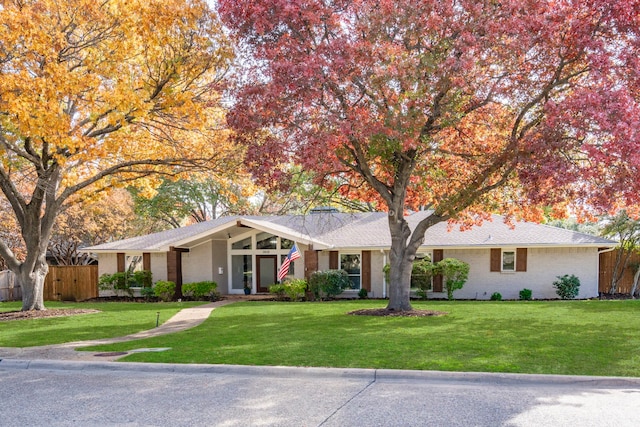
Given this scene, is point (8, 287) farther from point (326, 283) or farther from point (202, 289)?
point (326, 283)

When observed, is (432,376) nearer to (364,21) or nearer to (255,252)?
(364,21)

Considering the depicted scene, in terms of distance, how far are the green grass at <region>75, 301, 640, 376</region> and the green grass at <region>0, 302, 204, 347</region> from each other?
1790 mm

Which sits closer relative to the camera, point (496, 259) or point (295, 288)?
point (295, 288)

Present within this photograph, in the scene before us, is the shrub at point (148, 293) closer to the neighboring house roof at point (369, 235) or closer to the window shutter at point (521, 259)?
the neighboring house roof at point (369, 235)

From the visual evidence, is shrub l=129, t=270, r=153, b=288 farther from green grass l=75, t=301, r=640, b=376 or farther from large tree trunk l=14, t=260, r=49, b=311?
green grass l=75, t=301, r=640, b=376

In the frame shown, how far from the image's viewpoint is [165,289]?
22859 millimetres

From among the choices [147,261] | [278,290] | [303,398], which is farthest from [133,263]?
[303,398]

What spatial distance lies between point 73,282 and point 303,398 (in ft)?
72.1

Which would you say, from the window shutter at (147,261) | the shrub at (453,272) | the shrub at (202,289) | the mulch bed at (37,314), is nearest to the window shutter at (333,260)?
the shrub at (453,272)

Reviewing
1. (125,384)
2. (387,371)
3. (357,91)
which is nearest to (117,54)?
(357,91)

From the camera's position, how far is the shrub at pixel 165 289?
22.9m

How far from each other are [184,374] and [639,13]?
10861mm

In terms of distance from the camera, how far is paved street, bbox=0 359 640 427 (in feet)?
20.3

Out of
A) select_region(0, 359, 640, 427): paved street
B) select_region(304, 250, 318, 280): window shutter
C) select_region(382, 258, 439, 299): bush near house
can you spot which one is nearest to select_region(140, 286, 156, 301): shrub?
select_region(304, 250, 318, 280): window shutter
